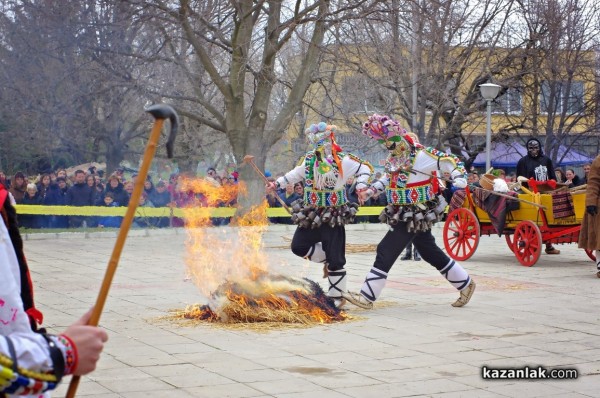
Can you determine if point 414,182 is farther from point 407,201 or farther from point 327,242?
point 327,242

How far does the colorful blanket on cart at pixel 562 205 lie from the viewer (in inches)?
540

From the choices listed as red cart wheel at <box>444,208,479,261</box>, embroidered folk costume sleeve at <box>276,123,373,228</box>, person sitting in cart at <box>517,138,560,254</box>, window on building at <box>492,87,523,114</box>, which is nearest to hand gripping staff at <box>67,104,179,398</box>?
embroidered folk costume sleeve at <box>276,123,373,228</box>

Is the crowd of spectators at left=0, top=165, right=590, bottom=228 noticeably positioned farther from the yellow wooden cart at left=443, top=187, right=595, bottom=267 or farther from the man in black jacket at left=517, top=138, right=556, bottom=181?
the yellow wooden cart at left=443, top=187, right=595, bottom=267

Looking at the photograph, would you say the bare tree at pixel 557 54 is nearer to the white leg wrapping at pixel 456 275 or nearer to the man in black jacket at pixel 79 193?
the man in black jacket at pixel 79 193

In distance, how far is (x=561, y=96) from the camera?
26.9 metres

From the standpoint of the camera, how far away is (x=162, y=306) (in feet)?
32.1

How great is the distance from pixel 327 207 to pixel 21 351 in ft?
23.2

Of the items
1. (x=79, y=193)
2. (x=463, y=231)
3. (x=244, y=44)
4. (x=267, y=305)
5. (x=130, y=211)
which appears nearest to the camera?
(x=130, y=211)

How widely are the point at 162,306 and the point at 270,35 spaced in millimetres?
11198

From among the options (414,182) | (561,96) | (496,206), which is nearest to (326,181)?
(414,182)

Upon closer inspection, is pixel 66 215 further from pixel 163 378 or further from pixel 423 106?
pixel 163 378

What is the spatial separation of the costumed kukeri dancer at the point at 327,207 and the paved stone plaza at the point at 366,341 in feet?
2.22

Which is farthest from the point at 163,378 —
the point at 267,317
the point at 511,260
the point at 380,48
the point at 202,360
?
the point at 380,48

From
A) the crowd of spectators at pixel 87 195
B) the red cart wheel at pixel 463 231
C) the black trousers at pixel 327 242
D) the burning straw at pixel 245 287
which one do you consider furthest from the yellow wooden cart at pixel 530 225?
the crowd of spectators at pixel 87 195
